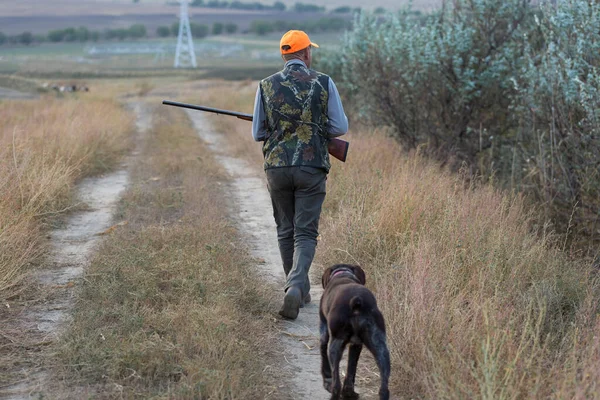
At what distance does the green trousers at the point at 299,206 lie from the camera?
5.86 m

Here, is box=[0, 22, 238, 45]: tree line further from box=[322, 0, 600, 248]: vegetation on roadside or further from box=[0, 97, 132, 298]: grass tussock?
box=[322, 0, 600, 248]: vegetation on roadside

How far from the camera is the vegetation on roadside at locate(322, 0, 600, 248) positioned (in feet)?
32.1

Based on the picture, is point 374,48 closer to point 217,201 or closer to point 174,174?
point 174,174

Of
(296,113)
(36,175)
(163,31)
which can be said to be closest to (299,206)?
(296,113)

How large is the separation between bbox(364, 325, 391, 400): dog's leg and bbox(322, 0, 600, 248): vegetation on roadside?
615 cm

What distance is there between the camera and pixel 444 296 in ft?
17.0

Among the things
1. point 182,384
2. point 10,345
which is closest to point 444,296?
point 182,384

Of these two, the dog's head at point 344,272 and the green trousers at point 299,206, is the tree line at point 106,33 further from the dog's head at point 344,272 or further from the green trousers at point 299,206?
the dog's head at point 344,272

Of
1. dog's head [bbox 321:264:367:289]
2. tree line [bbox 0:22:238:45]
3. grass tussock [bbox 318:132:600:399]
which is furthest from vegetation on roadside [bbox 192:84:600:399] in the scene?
tree line [bbox 0:22:238:45]

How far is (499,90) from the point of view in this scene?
14047mm

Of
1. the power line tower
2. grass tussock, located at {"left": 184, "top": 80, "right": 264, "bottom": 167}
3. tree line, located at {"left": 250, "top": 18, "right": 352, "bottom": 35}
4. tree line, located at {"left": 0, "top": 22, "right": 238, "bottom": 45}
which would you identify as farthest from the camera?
tree line, located at {"left": 250, "top": 18, "right": 352, "bottom": 35}

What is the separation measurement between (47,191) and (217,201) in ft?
7.78

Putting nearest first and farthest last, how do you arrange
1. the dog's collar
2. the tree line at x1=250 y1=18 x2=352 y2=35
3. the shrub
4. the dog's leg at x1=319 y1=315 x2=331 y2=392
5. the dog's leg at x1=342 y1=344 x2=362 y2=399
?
1. the dog's leg at x1=342 y1=344 x2=362 y2=399
2. the dog's leg at x1=319 y1=315 x2=331 y2=392
3. the dog's collar
4. the tree line at x1=250 y1=18 x2=352 y2=35
5. the shrub

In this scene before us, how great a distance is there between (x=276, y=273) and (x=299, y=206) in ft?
4.89
